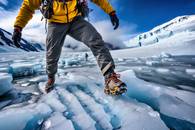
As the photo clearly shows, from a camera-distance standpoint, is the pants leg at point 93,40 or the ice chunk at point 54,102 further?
the pants leg at point 93,40

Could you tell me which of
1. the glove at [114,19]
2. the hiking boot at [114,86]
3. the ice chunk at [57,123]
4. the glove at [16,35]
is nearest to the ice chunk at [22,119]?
the ice chunk at [57,123]

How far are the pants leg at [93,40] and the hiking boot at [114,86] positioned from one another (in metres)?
0.13

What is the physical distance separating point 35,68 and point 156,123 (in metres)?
5.16

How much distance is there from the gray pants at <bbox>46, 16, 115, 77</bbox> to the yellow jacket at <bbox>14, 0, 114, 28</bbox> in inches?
2.9

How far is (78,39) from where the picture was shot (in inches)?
99.3

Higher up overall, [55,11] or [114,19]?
[55,11]

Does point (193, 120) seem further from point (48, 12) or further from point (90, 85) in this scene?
point (48, 12)

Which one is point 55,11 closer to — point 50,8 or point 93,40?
point 50,8

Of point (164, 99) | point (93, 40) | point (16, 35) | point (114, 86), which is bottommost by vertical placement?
point (164, 99)

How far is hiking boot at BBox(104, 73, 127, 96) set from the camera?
200 centimetres

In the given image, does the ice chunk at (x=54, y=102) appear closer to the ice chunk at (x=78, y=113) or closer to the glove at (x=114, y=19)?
the ice chunk at (x=78, y=113)

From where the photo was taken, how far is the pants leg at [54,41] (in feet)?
8.19

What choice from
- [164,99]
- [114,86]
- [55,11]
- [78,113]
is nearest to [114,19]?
[55,11]

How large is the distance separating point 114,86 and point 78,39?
85 centimetres
